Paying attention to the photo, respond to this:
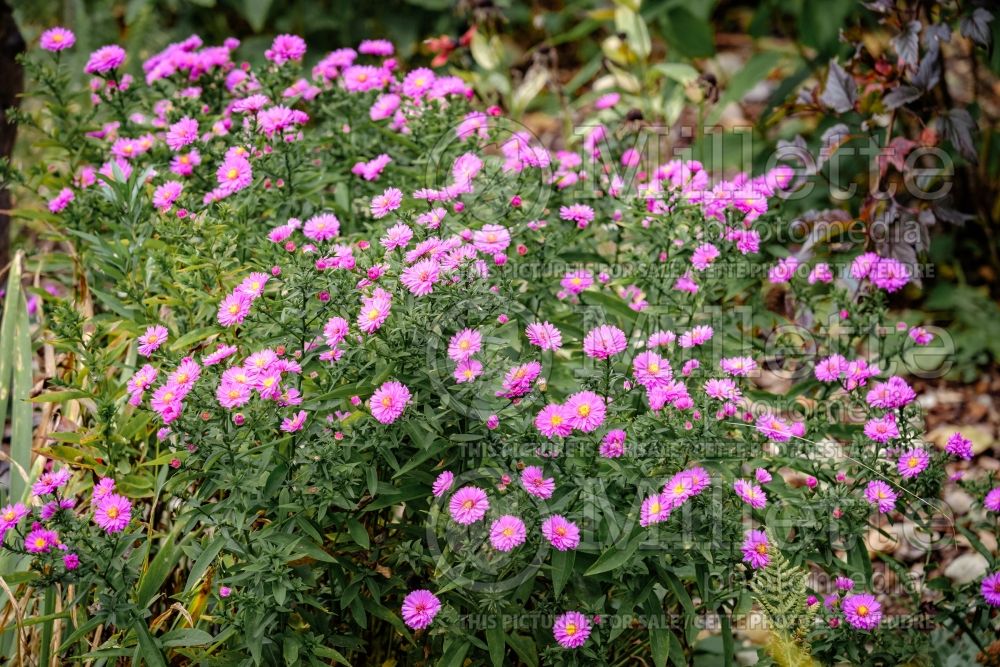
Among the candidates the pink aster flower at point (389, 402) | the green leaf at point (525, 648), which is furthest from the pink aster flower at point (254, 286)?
the green leaf at point (525, 648)

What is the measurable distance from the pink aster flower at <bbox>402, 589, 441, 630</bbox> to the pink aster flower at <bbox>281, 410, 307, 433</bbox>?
0.32 m

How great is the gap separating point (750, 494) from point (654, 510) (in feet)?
0.65

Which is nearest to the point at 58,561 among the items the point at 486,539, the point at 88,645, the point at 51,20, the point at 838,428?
the point at 88,645

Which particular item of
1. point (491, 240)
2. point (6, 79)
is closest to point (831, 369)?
point (491, 240)

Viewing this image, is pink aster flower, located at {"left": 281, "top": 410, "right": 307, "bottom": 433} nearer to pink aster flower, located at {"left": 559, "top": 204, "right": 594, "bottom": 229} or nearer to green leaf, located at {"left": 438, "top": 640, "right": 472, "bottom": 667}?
green leaf, located at {"left": 438, "top": 640, "right": 472, "bottom": 667}

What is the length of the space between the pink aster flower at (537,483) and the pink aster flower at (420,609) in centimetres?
23

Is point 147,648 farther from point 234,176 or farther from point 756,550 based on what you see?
point 756,550

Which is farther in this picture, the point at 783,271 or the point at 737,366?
the point at 783,271

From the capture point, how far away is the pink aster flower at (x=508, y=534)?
4.97 feet

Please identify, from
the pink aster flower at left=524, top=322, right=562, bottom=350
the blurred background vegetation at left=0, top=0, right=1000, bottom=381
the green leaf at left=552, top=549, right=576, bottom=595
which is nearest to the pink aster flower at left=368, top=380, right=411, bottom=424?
the pink aster flower at left=524, top=322, right=562, bottom=350

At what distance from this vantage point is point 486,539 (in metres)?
1.65

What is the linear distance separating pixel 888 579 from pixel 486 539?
1227 mm

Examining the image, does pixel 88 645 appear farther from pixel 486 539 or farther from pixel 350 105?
pixel 350 105

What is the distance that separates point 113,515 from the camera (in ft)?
5.13
